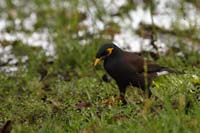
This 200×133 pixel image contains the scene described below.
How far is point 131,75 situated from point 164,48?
2.71 metres

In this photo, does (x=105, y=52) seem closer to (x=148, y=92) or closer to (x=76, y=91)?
(x=148, y=92)

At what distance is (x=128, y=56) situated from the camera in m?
6.48

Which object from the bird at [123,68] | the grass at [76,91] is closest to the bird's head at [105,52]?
the bird at [123,68]

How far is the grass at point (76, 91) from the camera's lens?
17.1 feet

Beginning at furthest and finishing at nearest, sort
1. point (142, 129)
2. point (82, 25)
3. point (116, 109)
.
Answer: point (82, 25)
point (116, 109)
point (142, 129)

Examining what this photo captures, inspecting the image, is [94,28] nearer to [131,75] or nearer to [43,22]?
[43,22]

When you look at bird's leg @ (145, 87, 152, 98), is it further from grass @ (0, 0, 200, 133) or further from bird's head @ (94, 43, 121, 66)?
bird's head @ (94, 43, 121, 66)

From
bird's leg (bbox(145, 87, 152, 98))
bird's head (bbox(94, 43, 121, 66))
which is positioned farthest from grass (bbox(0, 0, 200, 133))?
bird's head (bbox(94, 43, 121, 66))

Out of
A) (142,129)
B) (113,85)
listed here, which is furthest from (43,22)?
(142,129)

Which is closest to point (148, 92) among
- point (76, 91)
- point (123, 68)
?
point (123, 68)

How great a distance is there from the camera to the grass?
205 inches

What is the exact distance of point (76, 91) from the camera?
23.6 ft

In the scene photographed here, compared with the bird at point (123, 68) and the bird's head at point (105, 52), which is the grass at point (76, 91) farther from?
the bird's head at point (105, 52)

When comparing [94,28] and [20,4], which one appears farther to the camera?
[20,4]
